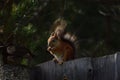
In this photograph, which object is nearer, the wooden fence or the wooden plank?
the wooden fence

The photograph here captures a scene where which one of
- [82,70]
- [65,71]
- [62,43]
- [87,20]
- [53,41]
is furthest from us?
[87,20]

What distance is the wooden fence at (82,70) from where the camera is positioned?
325 cm

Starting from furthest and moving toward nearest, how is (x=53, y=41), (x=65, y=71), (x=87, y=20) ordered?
(x=87, y=20) < (x=53, y=41) < (x=65, y=71)

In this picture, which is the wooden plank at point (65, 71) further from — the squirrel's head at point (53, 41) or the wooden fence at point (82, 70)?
the squirrel's head at point (53, 41)

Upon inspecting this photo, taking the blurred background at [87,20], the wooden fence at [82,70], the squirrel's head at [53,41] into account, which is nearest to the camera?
the wooden fence at [82,70]

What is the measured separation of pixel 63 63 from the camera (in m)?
3.58

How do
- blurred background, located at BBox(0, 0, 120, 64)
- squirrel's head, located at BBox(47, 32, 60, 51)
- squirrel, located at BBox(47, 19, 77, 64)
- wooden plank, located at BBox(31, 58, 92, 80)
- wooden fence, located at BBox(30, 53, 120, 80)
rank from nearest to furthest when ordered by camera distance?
wooden fence, located at BBox(30, 53, 120, 80)
wooden plank, located at BBox(31, 58, 92, 80)
squirrel, located at BBox(47, 19, 77, 64)
squirrel's head, located at BBox(47, 32, 60, 51)
blurred background, located at BBox(0, 0, 120, 64)

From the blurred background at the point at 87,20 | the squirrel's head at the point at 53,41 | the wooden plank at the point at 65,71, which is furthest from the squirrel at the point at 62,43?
the wooden plank at the point at 65,71

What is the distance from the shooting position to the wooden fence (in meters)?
3.25

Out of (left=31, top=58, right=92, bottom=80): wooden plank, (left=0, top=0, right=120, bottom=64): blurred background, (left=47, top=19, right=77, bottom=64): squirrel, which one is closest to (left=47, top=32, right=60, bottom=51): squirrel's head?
(left=47, top=19, right=77, bottom=64): squirrel

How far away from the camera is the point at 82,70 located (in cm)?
344

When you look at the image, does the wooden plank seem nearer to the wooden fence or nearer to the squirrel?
the wooden fence

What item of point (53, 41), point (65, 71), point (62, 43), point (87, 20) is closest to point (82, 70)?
point (65, 71)

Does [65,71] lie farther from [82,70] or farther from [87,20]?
[87,20]
